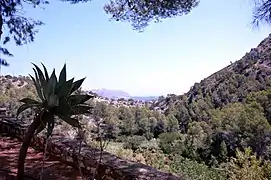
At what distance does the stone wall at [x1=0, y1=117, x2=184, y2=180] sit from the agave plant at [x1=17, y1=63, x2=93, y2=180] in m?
0.34

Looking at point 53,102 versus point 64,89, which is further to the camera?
point 64,89

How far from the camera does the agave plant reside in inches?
93.2

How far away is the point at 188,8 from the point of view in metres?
5.19

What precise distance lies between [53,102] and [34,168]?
3.35 feet

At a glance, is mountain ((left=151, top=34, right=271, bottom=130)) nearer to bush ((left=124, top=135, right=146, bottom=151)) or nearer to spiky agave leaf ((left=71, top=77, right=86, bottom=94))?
bush ((left=124, top=135, right=146, bottom=151))

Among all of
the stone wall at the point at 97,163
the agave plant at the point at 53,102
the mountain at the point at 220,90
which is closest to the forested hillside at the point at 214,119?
the mountain at the point at 220,90

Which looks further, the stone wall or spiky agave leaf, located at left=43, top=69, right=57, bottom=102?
the stone wall

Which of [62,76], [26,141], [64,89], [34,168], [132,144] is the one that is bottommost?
[132,144]

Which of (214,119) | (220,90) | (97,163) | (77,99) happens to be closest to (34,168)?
(97,163)

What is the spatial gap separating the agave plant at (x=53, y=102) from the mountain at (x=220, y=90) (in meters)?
28.4

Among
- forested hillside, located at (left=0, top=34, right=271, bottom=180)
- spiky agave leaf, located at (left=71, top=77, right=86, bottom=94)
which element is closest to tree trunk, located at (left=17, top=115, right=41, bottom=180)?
spiky agave leaf, located at (left=71, top=77, right=86, bottom=94)

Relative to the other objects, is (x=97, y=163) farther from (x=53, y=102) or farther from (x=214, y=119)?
(x=214, y=119)

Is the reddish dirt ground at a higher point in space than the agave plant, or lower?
lower

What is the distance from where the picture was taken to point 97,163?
2502mm
